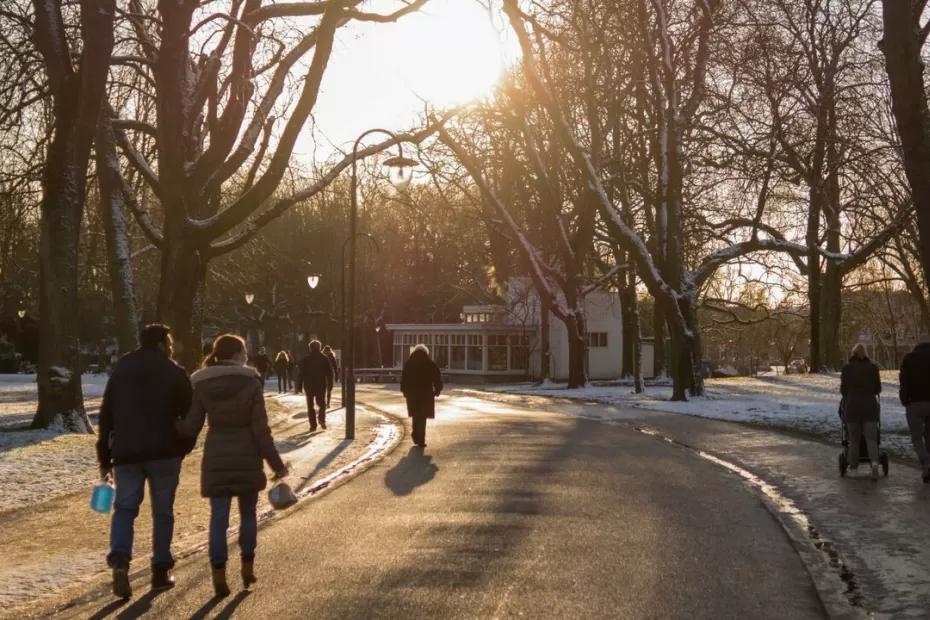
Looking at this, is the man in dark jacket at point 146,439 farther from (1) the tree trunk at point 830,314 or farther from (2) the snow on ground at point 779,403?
(1) the tree trunk at point 830,314

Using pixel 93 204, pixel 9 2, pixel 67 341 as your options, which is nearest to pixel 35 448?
pixel 67 341

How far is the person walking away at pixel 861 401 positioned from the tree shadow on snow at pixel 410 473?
16.6 feet

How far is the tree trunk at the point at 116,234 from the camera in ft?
72.4

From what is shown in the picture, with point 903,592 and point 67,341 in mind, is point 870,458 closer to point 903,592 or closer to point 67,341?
point 903,592

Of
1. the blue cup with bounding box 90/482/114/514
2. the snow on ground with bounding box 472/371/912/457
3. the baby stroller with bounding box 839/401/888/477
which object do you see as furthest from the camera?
the snow on ground with bounding box 472/371/912/457

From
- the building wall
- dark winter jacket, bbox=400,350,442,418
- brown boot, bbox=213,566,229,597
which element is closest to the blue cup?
brown boot, bbox=213,566,229,597

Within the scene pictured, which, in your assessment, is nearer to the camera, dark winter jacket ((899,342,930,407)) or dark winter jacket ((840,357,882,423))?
dark winter jacket ((899,342,930,407))

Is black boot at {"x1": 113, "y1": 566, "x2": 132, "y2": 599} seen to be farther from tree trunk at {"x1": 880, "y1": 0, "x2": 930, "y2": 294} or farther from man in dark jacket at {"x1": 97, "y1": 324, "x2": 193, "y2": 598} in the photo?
tree trunk at {"x1": 880, "y1": 0, "x2": 930, "y2": 294}

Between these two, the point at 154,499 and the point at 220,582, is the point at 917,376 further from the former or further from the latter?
the point at 154,499

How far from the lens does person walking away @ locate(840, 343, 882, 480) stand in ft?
43.2

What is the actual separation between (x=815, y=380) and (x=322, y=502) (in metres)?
35.0

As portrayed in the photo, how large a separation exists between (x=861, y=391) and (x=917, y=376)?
27.4 inches

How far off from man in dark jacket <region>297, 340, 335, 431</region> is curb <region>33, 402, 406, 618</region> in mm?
1324

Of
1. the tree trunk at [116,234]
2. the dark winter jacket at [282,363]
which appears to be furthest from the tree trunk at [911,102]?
the dark winter jacket at [282,363]
